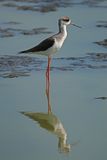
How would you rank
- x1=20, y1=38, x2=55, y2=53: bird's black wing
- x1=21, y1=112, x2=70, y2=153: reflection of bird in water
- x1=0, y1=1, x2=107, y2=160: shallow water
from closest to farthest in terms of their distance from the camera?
x1=0, y1=1, x2=107, y2=160: shallow water, x1=21, y1=112, x2=70, y2=153: reflection of bird in water, x1=20, y1=38, x2=55, y2=53: bird's black wing

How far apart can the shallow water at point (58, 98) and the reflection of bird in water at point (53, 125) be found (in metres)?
0.02

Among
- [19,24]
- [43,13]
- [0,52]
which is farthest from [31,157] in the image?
[43,13]

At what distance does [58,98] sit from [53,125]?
917mm

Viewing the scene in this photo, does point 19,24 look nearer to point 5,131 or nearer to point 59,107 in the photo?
point 59,107

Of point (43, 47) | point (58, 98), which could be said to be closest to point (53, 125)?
point (58, 98)

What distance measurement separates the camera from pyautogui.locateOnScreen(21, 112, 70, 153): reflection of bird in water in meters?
7.06

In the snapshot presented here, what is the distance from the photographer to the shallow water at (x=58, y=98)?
273 inches

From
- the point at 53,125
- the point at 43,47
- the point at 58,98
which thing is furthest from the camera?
the point at 43,47

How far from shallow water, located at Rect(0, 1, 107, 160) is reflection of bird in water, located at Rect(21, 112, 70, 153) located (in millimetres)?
22

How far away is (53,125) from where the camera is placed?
25.6 ft

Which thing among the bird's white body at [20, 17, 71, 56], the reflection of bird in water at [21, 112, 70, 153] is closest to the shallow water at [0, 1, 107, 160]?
the reflection of bird in water at [21, 112, 70, 153]

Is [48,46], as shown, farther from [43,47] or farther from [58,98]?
[58,98]

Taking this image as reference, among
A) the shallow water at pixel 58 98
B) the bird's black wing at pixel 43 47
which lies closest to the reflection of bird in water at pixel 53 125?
the shallow water at pixel 58 98

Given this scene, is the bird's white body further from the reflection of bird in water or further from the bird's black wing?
the reflection of bird in water
